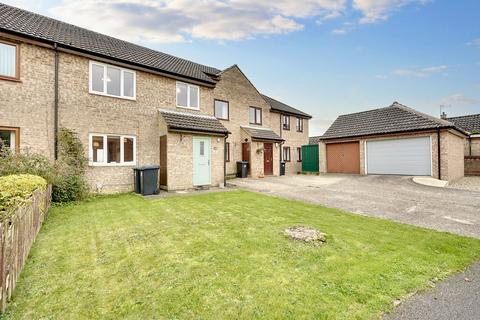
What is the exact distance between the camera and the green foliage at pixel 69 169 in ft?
28.1

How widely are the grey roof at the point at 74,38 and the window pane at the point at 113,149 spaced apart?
3.66m

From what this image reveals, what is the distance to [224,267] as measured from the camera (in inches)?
151

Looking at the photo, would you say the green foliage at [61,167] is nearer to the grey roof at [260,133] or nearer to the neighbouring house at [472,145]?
the grey roof at [260,133]

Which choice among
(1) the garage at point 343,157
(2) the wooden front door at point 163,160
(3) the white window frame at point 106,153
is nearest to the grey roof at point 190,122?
(2) the wooden front door at point 163,160

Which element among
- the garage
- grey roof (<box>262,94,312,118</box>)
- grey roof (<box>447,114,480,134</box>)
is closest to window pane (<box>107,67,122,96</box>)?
grey roof (<box>262,94,312,118</box>)

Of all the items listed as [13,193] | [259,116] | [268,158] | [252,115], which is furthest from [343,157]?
[13,193]

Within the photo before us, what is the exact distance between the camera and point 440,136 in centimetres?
1530

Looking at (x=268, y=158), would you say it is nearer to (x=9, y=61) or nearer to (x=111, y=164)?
(x=111, y=164)

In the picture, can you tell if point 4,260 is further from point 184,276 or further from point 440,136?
point 440,136

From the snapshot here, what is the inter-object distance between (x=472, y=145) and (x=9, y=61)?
32370 millimetres

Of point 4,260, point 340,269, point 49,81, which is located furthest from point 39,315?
point 49,81

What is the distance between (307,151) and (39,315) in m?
23.3

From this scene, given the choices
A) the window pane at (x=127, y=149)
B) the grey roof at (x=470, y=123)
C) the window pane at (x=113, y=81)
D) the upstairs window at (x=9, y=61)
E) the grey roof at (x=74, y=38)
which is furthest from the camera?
the grey roof at (x=470, y=123)

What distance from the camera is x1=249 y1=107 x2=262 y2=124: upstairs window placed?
797 inches
